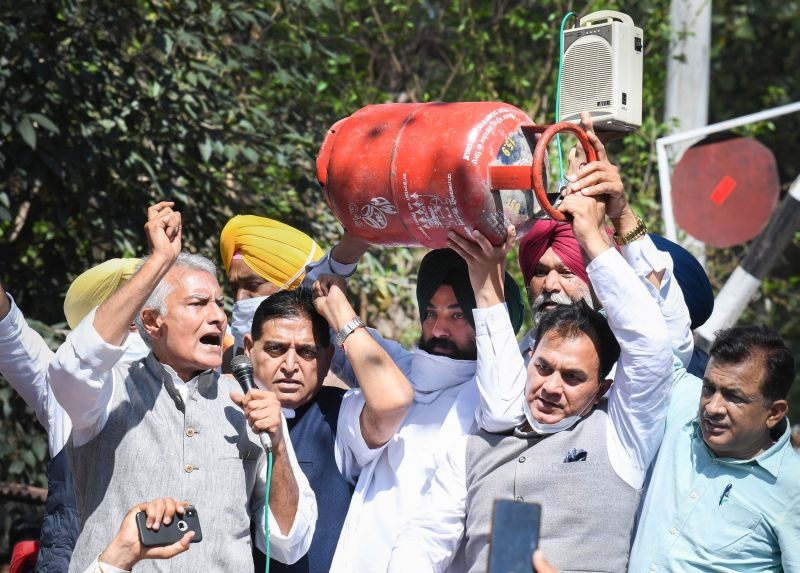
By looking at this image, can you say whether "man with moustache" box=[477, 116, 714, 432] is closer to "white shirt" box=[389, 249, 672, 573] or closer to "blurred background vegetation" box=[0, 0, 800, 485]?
"white shirt" box=[389, 249, 672, 573]

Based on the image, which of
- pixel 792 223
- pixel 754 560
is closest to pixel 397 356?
pixel 754 560

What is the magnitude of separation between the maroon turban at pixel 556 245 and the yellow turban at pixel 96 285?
1.50 m

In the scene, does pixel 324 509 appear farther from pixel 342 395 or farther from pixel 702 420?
pixel 702 420

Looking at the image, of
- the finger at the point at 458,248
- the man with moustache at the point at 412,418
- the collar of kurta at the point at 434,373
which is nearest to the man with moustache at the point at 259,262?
the man with moustache at the point at 412,418

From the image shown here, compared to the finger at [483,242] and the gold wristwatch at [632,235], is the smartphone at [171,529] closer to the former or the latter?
the finger at [483,242]

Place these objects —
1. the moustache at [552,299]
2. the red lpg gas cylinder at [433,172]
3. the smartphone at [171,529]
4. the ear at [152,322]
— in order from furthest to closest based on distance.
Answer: the moustache at [552,299]
the ear at [152,322]
the red lpg gas cylinder at [433,172]
the smartphone at [171,529]

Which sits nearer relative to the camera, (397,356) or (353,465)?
(353,465)

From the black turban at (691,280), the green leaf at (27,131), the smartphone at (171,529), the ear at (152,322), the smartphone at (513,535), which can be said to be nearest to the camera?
the smartphone at (513,535)

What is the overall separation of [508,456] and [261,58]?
3854mm

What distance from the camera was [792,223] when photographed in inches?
236

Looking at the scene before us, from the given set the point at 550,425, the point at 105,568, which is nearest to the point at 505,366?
the point at 550,425

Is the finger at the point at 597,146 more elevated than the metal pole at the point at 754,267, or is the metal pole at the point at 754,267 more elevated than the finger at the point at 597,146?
the finger at the point at 597,146

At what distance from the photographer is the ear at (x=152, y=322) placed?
3.40m

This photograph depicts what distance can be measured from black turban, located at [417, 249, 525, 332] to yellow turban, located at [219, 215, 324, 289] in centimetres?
85
